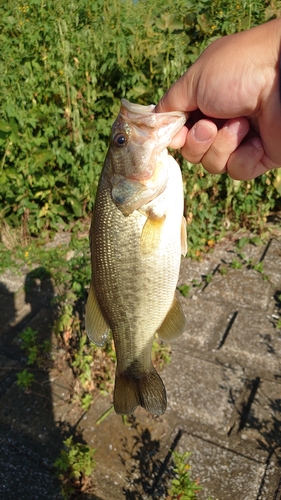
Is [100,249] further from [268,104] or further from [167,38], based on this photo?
[167,38]

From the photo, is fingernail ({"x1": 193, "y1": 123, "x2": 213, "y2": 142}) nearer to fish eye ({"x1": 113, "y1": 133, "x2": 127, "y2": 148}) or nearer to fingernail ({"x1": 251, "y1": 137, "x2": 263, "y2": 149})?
fingernail ({"x1": 251, "y1": 137, "x2": 263, "y2": 149})

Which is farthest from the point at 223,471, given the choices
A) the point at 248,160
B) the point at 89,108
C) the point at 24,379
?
the point at 89,108

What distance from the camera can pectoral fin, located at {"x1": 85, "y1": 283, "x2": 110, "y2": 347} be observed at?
6.35ft

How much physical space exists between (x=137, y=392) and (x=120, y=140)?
1079 mm

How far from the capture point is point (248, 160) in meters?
2.24

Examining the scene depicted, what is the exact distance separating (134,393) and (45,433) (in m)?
1.30

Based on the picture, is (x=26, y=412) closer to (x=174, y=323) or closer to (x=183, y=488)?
(x=183, y=488)

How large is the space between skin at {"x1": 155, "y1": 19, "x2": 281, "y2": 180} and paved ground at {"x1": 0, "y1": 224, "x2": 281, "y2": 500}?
5.19 ft

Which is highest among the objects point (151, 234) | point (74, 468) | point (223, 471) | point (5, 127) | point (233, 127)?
point (233, 127)

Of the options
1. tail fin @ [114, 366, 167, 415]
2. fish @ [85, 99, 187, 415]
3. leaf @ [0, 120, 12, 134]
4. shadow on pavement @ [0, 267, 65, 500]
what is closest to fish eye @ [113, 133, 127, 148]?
fish @ [85, 99, 187, 415]

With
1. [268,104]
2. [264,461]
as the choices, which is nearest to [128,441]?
[264,461]

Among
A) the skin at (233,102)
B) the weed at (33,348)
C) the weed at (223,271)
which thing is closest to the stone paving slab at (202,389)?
the weed at (33,348)

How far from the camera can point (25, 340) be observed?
3.47m

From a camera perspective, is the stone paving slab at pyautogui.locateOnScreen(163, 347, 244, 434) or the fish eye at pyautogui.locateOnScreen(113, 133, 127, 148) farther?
the stone paving slab at pyautogui.locateOnScreen(163, 347, 244, 434)
